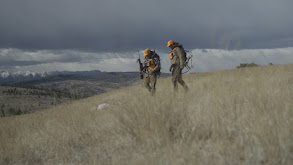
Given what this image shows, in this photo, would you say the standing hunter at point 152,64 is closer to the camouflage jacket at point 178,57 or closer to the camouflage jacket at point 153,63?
the camouflage jacket at point 153,63

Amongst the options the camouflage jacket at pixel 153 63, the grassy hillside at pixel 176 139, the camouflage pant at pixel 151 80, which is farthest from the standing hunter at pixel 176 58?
the grassy hillside at pixel 176 139

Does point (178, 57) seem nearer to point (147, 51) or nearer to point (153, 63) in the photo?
point (153, 63)

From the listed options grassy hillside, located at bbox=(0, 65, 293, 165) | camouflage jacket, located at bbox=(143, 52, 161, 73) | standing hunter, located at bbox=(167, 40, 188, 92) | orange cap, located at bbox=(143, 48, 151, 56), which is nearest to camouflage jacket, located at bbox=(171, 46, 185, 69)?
standing hunter, located at bbox=(167, 40, 188, 92)

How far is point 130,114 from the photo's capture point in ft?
11.3

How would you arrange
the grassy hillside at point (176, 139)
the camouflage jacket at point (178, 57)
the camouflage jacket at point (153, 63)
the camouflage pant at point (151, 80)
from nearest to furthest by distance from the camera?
the grassy hillside at point (176, 139) < the camouflage jacket at point (178, 57) < the camouflage jacket at point (153, 63) < the camouflage pant at point (151, 80)

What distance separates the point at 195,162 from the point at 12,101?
95.9 meters

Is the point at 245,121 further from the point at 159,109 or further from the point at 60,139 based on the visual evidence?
the point at 60,139

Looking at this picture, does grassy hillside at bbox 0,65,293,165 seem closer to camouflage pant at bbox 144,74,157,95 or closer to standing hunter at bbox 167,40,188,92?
standing hunter at bbox 167,40,188,92

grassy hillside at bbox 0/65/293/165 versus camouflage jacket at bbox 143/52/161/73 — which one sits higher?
camouflage jacket at bbox 143/52/161/73

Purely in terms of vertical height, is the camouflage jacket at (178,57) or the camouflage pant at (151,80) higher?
the camouflage jacket at (178,57)

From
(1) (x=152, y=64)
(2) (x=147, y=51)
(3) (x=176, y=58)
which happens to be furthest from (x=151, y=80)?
(3) (x=176, y=58)

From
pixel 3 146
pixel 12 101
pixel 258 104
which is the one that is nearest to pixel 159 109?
pixel 258 104

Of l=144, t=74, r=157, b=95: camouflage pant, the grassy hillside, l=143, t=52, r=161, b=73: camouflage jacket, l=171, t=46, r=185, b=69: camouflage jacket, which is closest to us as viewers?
the grassy hillside

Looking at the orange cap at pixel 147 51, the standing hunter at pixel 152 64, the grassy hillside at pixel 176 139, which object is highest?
the orange cap at pixel 147 51
